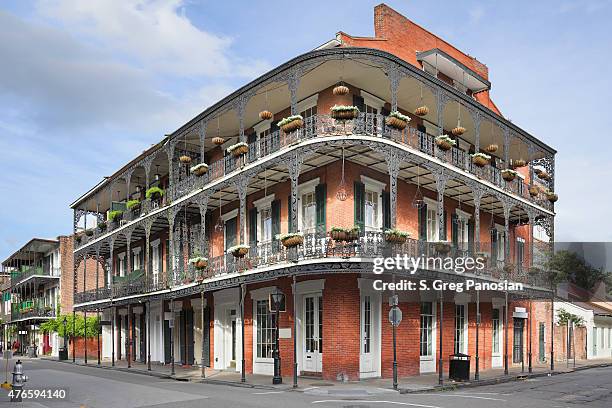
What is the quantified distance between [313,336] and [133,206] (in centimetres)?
1375

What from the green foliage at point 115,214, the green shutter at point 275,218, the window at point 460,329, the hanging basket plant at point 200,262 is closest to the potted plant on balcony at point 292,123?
the green shutter at point 275,218

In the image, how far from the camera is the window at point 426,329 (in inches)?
899

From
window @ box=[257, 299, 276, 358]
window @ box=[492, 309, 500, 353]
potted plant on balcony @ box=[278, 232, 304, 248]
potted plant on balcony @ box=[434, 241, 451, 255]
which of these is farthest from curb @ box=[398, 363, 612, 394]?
window @ box=[257, 299, 276, 358]

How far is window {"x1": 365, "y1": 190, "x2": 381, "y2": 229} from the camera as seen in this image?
2106 cm

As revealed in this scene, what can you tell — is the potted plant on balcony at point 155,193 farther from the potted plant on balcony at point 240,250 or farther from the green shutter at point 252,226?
the potted plant on balcony at point 240,250

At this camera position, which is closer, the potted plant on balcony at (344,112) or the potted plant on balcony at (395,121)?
the potted plant on balcony at (344,112)

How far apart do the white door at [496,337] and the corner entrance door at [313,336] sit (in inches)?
412

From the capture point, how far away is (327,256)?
18.3 meters

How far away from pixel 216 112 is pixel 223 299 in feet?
24.4

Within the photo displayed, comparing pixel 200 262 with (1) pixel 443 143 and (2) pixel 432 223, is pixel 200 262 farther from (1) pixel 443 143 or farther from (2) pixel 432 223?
(1) pixel 443 143

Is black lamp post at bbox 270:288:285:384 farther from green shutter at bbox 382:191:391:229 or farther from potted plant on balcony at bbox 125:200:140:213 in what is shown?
potted plant on balcony at bbox 125:200:140:213

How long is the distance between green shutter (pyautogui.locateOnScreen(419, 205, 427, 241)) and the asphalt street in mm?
5944

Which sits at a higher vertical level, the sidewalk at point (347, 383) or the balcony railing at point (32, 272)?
the balcony railing at point (32, 272)

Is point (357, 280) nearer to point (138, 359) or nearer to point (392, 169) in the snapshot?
point (392, 169)
